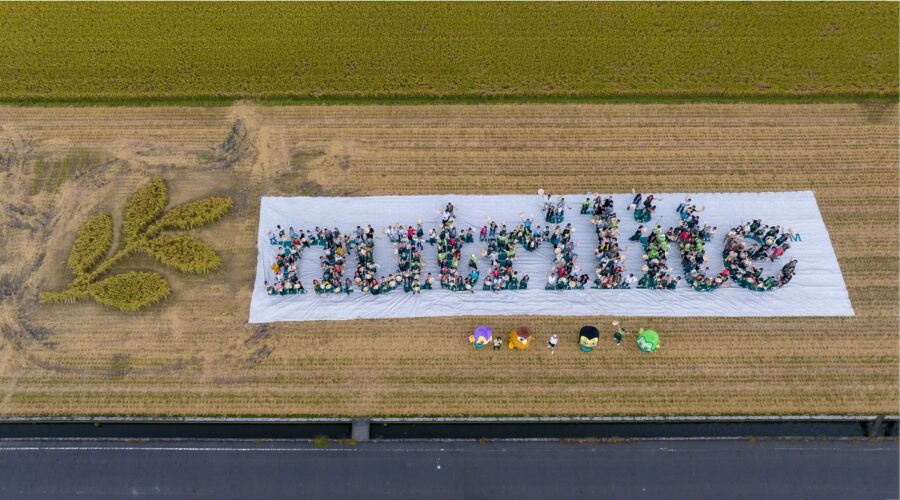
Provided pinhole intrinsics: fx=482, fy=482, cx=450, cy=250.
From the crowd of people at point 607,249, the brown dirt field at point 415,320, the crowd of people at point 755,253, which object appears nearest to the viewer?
the brown dirt field at point 415,320

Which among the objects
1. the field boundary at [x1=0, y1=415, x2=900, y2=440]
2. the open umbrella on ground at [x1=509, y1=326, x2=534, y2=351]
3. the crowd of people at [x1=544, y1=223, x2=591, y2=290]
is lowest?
the field boundary at [x1=0, y1=415, x2=900, y2=440]

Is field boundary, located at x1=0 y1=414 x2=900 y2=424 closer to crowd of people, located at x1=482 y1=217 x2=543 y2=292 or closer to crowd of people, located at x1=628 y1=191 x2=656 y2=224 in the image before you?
crowd of people, located at x1=482 y1=217 x2=543 y2=292

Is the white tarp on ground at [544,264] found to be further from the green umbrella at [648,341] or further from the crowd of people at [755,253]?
the green umbrella at [648,341]

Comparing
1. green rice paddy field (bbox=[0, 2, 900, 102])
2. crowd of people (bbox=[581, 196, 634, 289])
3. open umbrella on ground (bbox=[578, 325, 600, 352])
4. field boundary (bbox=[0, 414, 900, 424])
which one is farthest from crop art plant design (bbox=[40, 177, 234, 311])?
crowd of people (bbox=[581, 196, 634, 289])

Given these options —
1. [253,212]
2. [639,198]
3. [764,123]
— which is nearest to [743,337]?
[639,198]

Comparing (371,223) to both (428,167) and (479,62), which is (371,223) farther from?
(479,62)

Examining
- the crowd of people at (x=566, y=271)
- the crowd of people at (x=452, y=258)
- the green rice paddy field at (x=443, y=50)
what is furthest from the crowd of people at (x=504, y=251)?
the green rice paddy field at (x=443, y=50)
